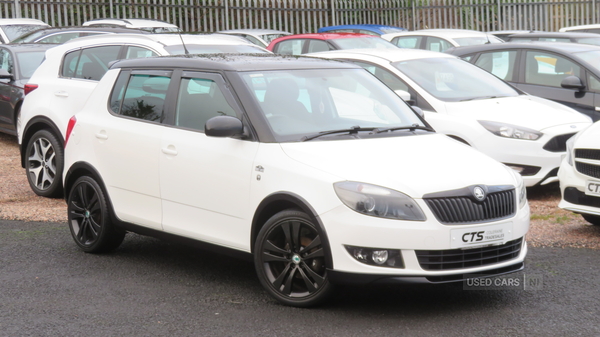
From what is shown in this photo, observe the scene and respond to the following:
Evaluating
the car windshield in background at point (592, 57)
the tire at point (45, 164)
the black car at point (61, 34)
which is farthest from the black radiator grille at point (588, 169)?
the black car at point (61, 34)

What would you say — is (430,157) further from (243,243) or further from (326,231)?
(243,243)

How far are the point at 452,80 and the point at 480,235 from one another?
5.32 m

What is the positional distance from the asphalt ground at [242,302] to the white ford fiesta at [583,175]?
47cm

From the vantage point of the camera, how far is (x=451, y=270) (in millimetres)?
A: 5027

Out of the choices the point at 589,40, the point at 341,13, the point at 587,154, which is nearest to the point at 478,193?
the point at 587,154

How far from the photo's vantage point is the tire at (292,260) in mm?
5176

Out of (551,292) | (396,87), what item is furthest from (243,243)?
(396,87)

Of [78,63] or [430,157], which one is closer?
[430,157]

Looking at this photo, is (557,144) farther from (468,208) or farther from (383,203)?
(383,203)

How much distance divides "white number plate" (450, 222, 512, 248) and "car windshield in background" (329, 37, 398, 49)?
393 inches

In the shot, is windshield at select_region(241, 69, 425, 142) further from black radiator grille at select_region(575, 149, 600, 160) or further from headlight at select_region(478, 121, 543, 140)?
headlight at select_region(478, 121, 543, 140)

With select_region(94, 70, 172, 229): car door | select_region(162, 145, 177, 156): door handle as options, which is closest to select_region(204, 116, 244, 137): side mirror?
select_region(162, 145, 177, 156): door handle

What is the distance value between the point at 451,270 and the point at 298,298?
98cm

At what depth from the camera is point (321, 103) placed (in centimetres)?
604
